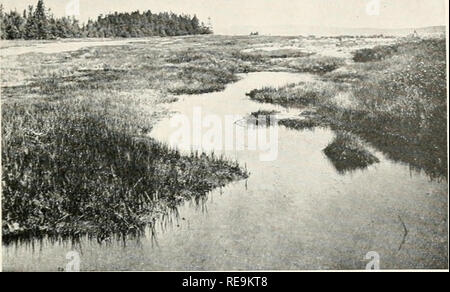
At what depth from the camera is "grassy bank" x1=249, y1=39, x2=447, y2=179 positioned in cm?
608

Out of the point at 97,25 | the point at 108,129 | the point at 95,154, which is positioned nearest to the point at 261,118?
the point at 108,129

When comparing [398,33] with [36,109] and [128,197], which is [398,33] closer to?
[128,197]

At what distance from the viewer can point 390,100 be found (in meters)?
6.31

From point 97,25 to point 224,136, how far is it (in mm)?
2459

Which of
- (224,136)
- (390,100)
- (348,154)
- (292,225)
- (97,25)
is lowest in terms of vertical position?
(292,225)

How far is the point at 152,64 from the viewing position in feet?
21.3

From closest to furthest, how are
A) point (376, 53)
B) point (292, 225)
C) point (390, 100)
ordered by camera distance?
point (292, 225) < point (390, 100) < point (376, 53)

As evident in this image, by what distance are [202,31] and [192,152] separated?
5.89 feet

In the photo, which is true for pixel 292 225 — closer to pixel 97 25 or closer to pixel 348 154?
pixel 348 154

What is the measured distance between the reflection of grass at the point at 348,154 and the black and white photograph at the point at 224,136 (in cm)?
2

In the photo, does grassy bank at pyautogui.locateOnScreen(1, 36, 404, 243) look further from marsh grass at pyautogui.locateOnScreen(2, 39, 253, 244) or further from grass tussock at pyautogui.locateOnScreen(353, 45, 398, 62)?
grass tussock at pyautogui.locateOnScreen(353, 45, 398, 62)

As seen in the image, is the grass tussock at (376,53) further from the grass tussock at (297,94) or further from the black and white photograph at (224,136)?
the grass tussock at (297,94)

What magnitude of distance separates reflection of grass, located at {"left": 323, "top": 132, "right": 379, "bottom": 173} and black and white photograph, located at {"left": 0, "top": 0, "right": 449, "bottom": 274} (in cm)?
2
